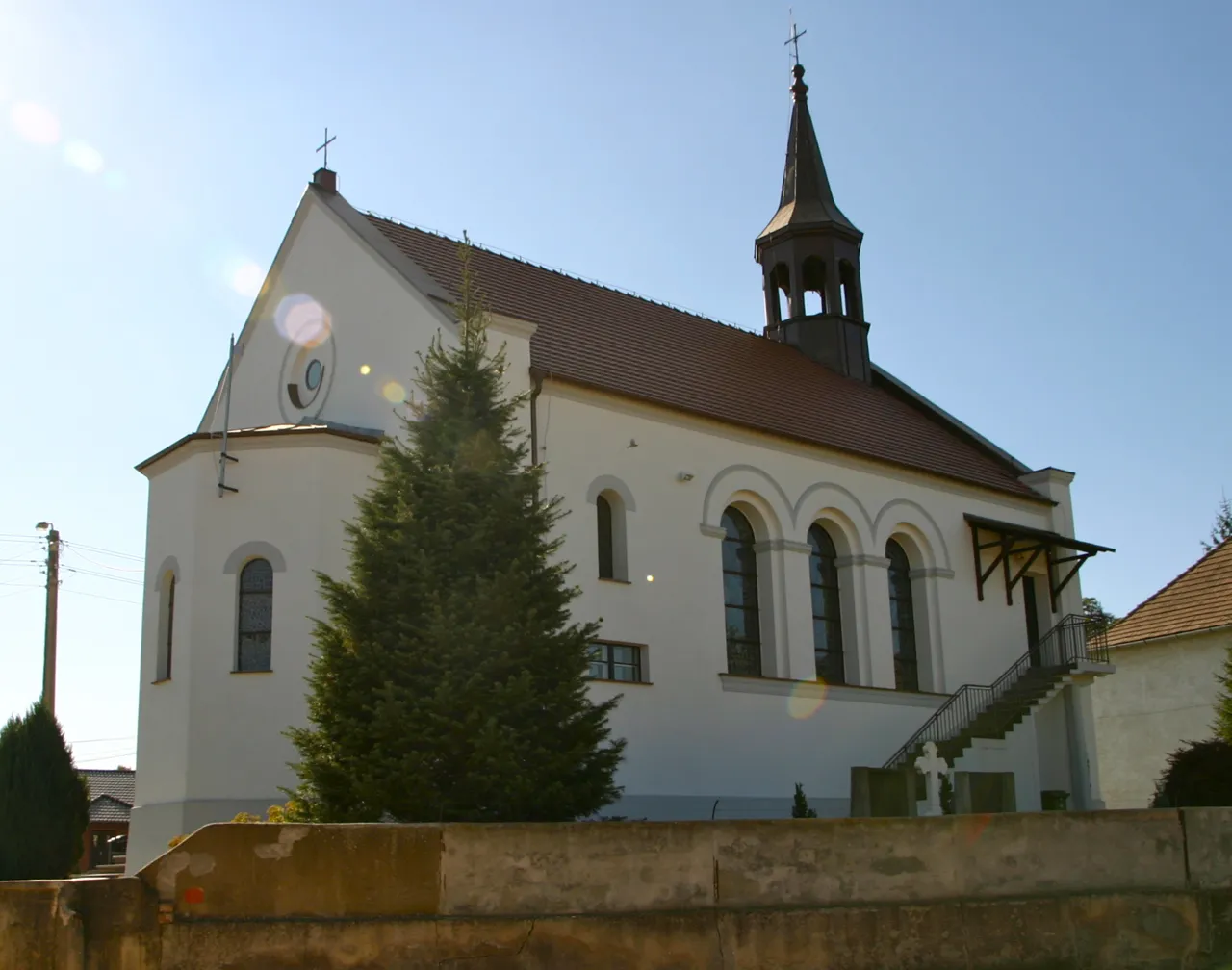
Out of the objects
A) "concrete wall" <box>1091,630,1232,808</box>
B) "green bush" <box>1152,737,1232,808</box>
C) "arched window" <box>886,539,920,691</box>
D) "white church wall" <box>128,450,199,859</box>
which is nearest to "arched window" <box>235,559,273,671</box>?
"white church wall" <box>128,450,199,859</box>

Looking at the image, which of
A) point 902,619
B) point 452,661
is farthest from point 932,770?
point 902,619

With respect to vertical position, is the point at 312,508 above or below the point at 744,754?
above

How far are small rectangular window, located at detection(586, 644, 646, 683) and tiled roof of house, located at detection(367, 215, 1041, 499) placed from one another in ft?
13.0

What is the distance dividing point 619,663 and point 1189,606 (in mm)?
16417

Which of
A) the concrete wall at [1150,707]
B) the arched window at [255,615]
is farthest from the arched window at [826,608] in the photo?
the concrete wall at [1150,707]

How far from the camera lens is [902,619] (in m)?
25.8

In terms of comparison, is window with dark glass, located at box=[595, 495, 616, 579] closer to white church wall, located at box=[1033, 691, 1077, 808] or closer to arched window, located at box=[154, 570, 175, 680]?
arched window, located at box=[154, 570, 175, 680]

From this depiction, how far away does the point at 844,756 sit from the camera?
22828mm

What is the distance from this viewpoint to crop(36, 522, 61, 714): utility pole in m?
26.0

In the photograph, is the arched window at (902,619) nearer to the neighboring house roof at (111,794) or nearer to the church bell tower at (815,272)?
the church bell tower at (815,272)

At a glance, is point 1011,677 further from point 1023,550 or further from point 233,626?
point 233,626

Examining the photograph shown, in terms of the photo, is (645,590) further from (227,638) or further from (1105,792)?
(1105,792)

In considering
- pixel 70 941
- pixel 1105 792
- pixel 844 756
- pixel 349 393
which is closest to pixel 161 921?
pixel 70 941

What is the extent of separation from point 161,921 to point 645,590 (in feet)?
40.9
